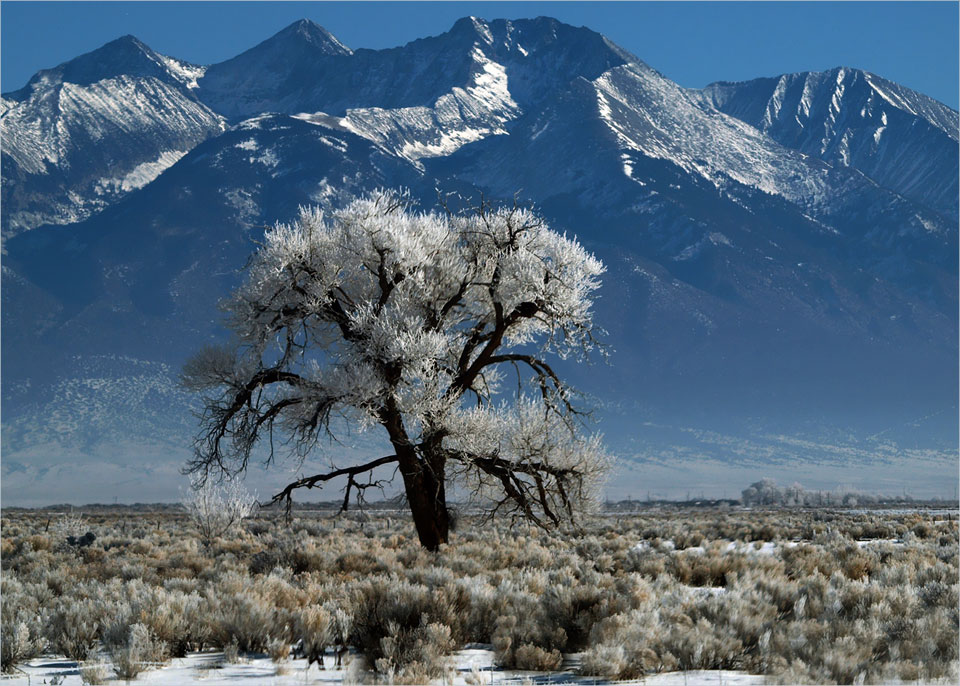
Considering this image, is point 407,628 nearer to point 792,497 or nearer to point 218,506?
point 218,506

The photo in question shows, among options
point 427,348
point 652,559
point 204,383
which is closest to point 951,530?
point 652,559

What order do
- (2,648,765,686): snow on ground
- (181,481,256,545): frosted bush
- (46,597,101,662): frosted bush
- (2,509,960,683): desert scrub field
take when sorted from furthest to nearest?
(181,481,256,545): frosted bush → (46,597,101,662): frosted bush → (2,509,960,683): desert scrub field → (2,648,765,686): snow on ground

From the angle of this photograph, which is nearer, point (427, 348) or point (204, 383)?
point (427, 348)

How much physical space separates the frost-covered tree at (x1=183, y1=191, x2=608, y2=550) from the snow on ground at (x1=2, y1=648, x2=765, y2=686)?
382 inches

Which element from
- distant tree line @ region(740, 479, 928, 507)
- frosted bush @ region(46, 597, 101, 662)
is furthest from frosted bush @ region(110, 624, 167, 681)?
distant tree line @ region(740, 479, 928, 507)

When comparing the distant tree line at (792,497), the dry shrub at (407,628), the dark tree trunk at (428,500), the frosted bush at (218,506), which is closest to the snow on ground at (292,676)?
the dry shrub at (407,628)

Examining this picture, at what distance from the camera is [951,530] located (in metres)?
33.4

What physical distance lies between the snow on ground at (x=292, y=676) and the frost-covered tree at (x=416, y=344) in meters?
9.69

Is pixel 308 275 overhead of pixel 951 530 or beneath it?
overhead

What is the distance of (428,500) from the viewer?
22.4 meters

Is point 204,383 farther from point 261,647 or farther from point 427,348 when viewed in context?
point 261,647

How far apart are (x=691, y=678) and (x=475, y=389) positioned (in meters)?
14.1

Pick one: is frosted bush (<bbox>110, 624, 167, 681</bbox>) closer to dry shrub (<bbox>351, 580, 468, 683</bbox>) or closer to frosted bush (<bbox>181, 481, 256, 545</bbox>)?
dry shrub (<bbox>351, 580, 468, 683</bbox>)

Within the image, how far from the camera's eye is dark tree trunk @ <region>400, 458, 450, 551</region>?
21.9 m
